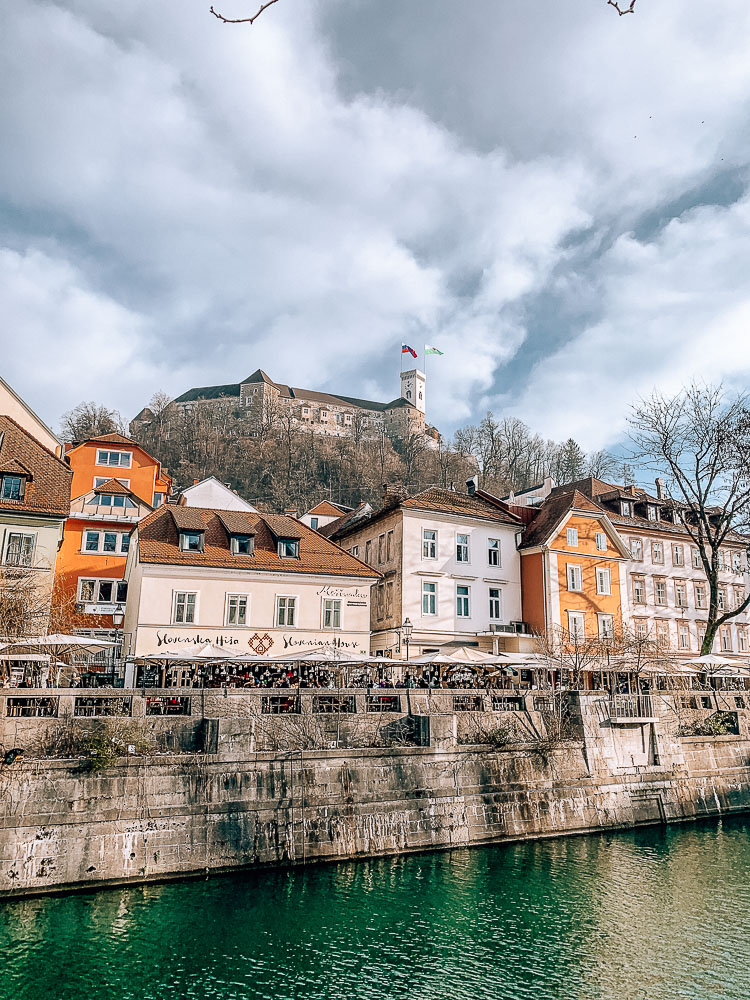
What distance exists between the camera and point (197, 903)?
787 inches

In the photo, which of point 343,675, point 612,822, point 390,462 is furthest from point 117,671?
point 390,462

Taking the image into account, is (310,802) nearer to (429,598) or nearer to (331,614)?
(331,614)

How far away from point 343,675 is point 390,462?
83.9 meters

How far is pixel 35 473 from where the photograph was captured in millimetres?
35031

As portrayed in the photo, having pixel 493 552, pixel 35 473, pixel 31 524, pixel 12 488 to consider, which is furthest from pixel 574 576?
pixel 12 488

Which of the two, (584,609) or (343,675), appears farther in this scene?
(584,609)

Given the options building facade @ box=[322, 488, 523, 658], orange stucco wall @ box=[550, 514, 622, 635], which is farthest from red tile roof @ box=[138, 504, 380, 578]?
orange stucco wall @ box=[550, 514, 622, 635]

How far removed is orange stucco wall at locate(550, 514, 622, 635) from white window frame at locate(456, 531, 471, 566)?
5.12 m

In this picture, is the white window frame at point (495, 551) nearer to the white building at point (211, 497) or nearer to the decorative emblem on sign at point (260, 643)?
the decorative emblem on sign at point (260, 643)

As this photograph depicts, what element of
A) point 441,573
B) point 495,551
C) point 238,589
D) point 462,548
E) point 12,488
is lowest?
point 238,589

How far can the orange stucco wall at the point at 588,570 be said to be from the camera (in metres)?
44.5

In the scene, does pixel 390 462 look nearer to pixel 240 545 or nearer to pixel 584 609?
pixel 584 609

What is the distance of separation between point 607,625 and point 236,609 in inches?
947

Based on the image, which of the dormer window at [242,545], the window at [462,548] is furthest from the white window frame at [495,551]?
the dormer window at [242,545]
